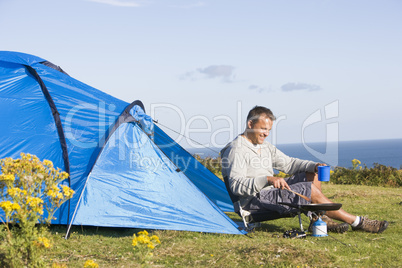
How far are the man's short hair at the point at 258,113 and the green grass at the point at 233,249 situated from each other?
151cm

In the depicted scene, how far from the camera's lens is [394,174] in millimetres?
12766

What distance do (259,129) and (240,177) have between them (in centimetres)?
71

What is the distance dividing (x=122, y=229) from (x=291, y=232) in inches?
90.0

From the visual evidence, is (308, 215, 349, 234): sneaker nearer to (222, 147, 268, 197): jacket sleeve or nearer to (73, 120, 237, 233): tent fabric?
(222, 147, 268, 197): jacket sleeve

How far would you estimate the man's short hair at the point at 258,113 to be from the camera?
5801 millimetres

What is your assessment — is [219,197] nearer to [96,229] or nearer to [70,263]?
[96,229]

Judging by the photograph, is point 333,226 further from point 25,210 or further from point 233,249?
point 25,210

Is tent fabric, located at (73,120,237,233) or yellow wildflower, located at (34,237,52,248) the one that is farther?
tent fabric, located at (73,120,237,233)

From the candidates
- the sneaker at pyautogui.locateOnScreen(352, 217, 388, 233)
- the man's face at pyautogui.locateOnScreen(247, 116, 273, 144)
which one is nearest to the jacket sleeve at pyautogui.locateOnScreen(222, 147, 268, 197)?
the man's face at pyautogui.locateOnScreen(247, 116, 273, 144)

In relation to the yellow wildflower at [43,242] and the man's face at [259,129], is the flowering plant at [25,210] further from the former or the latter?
the man's face at [259,129]

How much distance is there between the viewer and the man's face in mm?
5793

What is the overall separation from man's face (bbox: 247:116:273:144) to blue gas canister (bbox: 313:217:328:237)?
1255mm

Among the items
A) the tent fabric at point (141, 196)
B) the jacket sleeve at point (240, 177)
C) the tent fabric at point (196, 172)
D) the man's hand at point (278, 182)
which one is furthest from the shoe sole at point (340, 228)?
the tent fabric at point (196, 172)

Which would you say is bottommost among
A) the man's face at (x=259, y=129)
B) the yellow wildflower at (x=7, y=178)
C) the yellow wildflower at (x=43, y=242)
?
the yellow wildflower at (x=43, y=242)
